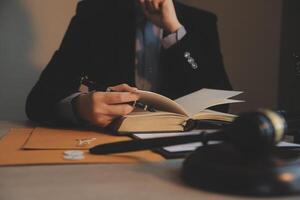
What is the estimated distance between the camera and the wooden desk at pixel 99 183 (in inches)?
17.5

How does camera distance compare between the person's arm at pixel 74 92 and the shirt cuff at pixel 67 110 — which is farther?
the shirt cuff at pixel 67 110

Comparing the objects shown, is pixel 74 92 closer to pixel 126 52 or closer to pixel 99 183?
pixel 126 52

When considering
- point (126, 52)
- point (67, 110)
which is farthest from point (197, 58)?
point (67, 110)

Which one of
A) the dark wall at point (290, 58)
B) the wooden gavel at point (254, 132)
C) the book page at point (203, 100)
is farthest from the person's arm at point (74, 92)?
the dark wall at point (290, 58)

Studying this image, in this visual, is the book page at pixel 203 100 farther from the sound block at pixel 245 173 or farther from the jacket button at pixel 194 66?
the sound block at pixel 245 173

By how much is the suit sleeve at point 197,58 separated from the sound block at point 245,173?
0.89 meters

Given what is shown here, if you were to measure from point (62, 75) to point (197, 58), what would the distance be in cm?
44

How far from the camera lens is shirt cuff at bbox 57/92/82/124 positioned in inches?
40.0

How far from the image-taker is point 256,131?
45 cm

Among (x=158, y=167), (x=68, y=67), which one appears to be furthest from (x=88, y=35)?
(x=158, y=167)

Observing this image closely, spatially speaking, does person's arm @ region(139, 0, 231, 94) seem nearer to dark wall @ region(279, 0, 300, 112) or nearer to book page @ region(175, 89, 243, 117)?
book page @ region(175, 89, 243, 117)

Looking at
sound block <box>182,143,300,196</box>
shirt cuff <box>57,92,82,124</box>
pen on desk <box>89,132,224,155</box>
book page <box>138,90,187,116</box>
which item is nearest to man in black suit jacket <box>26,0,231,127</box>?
shirt cuff <box>57,92,82,124</box>

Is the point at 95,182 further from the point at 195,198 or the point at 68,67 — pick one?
the point at 68,67

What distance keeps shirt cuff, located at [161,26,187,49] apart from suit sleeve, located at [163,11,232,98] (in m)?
0.02
